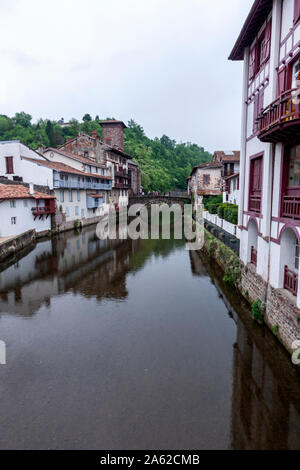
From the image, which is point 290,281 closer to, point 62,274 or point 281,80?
point 281,80

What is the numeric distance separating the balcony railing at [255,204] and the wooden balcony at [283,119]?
346 cm

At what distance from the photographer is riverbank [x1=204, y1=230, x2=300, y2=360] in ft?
32.4

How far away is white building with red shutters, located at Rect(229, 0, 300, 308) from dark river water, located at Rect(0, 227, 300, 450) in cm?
279

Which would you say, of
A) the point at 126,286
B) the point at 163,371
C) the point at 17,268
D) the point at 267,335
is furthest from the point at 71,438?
the point at 17,268

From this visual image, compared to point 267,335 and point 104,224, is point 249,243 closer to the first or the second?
point 267,335

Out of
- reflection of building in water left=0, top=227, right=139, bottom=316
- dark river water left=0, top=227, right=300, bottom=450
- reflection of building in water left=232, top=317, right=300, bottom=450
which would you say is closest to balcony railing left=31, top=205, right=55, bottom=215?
reflection of building in water left=0, top=227, right=139, bottom=316

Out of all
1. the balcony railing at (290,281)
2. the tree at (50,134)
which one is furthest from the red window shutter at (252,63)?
the tree at (50,134)

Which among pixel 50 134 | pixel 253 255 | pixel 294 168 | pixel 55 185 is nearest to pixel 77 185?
pixel 55 185

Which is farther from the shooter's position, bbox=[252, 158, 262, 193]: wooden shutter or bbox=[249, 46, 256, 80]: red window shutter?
bbox=[249, 46, 256, 80]: red window shutter

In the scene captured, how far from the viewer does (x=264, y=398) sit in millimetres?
8219

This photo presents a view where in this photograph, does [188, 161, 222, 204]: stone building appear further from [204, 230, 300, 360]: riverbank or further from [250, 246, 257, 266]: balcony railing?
[250, 246, 257, 266]: balcony railing

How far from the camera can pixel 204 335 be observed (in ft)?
39.2

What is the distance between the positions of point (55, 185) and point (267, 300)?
1203 inches

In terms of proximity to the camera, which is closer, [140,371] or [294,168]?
[140,371]
